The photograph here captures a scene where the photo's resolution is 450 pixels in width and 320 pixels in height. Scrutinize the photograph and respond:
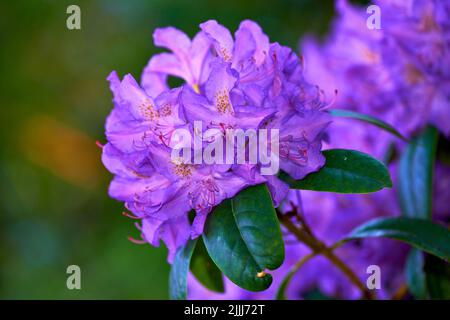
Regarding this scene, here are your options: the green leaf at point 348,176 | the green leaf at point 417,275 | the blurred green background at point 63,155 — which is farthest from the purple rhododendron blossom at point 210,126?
the blurred green background at point 63,155

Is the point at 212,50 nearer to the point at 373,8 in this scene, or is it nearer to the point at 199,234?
the point at 199,234

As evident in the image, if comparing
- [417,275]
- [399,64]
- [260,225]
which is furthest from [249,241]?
[399,64]

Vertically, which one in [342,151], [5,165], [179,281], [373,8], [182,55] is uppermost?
[5,165]

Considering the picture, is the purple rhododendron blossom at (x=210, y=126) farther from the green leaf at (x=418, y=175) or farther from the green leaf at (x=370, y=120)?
the green leaf at (x=418, y=175)

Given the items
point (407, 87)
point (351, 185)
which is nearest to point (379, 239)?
point (407, 87)

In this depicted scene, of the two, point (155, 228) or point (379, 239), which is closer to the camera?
point (155, 228)

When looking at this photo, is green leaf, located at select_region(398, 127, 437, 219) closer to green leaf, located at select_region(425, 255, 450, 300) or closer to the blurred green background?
green leaf, located at select_region(425, 255, 450, 300)
